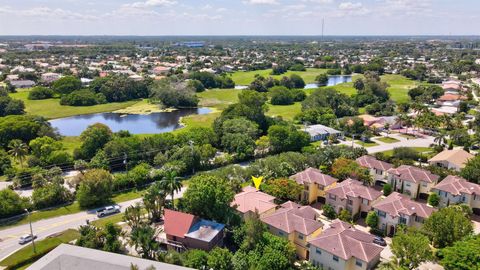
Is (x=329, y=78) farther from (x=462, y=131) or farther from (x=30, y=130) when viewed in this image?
(x=30, y=130)

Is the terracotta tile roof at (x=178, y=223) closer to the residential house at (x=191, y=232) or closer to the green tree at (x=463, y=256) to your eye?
the residential house at (x=191, y=232)

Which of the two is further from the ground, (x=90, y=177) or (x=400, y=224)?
(x=90, y=177)

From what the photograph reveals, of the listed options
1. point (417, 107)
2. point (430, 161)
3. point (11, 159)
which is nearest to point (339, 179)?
point (430, 161)

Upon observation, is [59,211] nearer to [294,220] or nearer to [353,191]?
[294,220]

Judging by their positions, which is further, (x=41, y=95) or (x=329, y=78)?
(x=329, y=78)

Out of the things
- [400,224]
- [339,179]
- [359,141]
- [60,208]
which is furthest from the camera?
[359,141]

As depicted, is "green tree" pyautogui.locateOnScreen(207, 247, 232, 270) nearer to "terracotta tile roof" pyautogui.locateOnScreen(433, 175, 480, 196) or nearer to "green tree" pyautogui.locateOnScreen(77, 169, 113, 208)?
"green tree" pyautogui.locateOnScreen(77, 169, 113, 208)

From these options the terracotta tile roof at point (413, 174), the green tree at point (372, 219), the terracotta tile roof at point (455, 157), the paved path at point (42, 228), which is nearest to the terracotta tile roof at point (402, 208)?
the green tree at point (372, 219)
